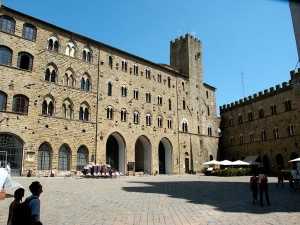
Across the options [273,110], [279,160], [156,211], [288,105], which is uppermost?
[288,105]

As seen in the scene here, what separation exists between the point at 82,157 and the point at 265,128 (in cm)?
2653

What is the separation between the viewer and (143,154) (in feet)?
130

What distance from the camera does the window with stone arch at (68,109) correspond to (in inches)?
1186

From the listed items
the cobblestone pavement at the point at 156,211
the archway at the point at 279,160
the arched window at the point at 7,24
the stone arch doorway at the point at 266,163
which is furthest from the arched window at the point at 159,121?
the cobblestone pavement at the point at 156,211

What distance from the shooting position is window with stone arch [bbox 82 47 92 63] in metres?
33.3

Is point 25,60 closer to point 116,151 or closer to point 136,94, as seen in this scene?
point 136,94

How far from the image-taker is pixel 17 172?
85.4 ft

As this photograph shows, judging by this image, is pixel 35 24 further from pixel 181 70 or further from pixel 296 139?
pixel 296 139

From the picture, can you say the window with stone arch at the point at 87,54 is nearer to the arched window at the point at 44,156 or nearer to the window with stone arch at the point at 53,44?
the window with stone arch at the point at 53,44

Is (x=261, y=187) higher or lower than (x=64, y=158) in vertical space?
lower

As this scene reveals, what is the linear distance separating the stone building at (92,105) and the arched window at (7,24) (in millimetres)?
88

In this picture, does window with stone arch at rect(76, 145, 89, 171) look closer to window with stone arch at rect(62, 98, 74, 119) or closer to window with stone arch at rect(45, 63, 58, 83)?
window with stone arch at rect(62, 98, 74, 119)

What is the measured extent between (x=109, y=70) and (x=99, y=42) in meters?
3.47

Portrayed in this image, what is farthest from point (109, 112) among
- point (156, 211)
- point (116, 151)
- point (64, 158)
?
point (156, 211)
